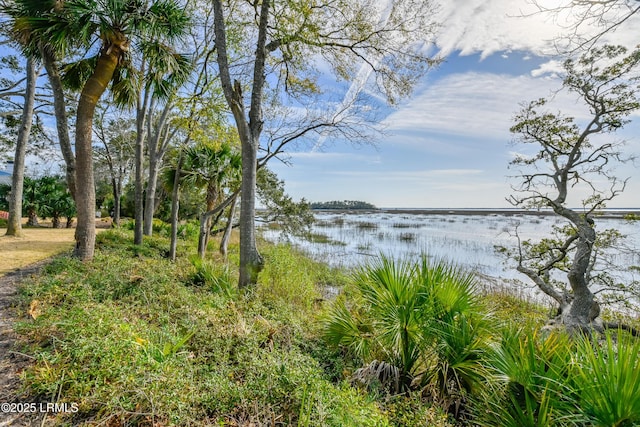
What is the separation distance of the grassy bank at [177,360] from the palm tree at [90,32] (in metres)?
2.39

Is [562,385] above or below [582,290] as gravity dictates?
above

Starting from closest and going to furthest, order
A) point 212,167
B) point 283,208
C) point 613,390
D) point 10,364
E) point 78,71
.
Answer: point 613,390 → point 10,364 → point 78,71 → point 212,167 → point 283,208

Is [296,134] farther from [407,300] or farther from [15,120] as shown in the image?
[15,120]

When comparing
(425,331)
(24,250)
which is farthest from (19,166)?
(425,331)

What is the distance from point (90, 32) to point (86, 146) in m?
2.46

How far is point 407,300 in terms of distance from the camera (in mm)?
3277

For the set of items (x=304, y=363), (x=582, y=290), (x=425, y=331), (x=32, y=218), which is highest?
(x=32, y=218)

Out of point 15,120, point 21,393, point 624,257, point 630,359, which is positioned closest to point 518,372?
point 630,359

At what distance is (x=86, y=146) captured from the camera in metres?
6.50

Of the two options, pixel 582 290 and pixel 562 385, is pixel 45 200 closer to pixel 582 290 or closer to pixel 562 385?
pixel 562 385

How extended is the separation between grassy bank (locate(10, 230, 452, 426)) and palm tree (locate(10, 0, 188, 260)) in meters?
2.39

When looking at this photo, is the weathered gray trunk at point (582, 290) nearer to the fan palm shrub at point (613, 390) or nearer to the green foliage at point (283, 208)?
the fan palm shrub at point (613, 390)

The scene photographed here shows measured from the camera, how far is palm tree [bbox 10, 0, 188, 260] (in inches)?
230

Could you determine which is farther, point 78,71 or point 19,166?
point 19,166
